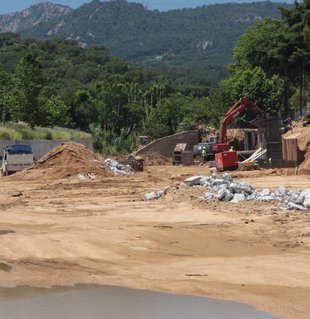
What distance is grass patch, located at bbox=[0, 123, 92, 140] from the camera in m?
61.8

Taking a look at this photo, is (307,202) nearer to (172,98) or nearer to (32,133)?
(32,133)

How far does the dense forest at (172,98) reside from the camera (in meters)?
56.3

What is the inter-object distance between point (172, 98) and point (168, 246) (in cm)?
7647

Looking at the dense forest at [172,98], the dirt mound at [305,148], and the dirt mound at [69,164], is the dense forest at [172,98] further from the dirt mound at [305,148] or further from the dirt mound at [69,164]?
the dirt mound at [69,164]

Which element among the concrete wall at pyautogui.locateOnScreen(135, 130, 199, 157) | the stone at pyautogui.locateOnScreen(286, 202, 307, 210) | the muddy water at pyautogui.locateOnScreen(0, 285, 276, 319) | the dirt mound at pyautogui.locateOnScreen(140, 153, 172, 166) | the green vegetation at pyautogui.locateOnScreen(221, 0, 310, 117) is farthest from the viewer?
the concrete wall at pyautogui.locateOnScreen(135, 130, 199, 157)

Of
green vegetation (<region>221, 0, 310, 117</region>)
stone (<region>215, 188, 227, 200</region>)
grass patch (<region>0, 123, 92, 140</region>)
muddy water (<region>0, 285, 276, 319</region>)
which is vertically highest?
green vegetation (<region>221, 0, 310, 117</region>)

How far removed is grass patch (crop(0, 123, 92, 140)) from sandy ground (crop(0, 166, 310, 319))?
115 feet

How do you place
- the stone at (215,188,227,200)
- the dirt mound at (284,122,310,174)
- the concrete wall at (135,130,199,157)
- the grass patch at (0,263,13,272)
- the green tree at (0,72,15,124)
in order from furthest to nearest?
the green tree at (0,72,15,124)
the concrete wall at (135,130,199,157)
the dirt mound at (284,122,310,174)
the stone at (215,188,227,200)
the grass patch at (0,263,13,272)

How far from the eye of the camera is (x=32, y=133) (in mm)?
64500

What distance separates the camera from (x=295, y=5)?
56.4 metres

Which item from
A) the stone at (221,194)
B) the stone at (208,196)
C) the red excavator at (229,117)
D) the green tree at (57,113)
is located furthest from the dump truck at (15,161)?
the green tree at (57,113)

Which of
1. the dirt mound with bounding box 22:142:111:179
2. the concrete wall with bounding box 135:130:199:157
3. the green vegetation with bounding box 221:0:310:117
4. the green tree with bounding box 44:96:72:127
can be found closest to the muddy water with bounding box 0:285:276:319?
the dirt mound with bounding box 22:142:111:179

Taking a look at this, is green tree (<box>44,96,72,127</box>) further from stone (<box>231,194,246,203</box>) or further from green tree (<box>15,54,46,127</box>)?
stone (<box>231,194,246,203</box>)

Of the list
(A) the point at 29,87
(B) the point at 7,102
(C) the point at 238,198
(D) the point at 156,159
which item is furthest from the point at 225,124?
(B) the point at 7,102
